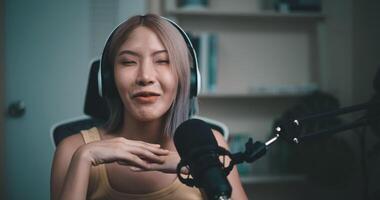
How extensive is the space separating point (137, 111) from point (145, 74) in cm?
A: 8

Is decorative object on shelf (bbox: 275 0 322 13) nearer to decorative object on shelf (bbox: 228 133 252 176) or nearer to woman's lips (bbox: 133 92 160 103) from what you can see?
decorative object on shelf (bbox: 228 133 252 176)

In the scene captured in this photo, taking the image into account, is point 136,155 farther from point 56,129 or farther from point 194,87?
point 56,129

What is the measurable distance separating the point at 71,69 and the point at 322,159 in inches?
53.5

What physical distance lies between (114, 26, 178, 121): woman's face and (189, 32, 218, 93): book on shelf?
1.21 m

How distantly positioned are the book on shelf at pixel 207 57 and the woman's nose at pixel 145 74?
1.25m

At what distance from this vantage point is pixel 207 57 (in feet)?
7.25

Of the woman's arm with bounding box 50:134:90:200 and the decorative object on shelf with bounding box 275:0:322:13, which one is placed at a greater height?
the decorative object on shelf with bounding box 275:0:322:13

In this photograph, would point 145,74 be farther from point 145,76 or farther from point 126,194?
point 126,194

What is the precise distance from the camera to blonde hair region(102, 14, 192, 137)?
3.16 feet

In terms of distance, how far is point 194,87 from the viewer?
1.02 metres

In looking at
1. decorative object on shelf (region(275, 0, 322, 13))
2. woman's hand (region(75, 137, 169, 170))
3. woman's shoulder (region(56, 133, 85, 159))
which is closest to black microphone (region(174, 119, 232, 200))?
woman's hand (region(75, 137, 169, 170))

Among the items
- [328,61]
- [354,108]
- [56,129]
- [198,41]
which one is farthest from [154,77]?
[328,61]

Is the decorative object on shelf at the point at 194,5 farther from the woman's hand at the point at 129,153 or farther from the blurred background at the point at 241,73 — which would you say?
the woman's hand at the point at 129,153

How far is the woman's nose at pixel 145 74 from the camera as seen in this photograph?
91cm
